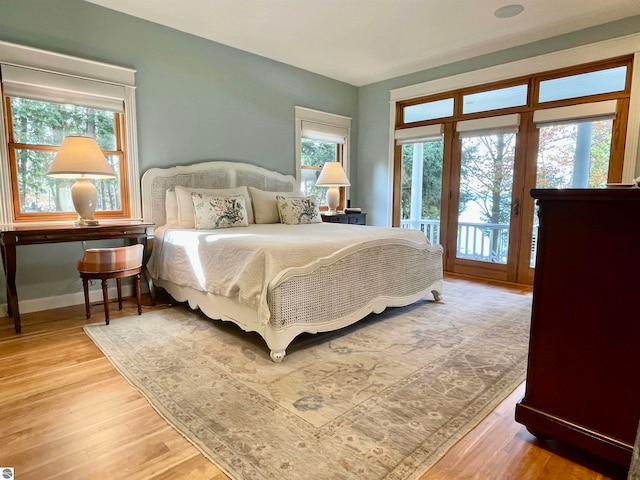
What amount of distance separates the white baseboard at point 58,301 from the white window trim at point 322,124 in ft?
8.82

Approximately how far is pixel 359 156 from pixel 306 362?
433cm

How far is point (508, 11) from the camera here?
3.45m

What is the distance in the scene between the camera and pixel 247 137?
4.53m

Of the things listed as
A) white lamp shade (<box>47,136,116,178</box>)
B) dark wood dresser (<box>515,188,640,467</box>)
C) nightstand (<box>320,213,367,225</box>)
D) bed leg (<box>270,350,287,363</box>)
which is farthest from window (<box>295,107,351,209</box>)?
dark wood dresser (<box>515,188,640,467</box>)

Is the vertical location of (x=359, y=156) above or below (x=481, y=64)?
below

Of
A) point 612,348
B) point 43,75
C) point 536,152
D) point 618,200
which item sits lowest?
point 612,348

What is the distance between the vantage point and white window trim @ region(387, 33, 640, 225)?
3.46m

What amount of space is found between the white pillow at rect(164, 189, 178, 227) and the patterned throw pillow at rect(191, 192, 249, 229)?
232mm

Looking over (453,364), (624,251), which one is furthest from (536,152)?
(624,251)

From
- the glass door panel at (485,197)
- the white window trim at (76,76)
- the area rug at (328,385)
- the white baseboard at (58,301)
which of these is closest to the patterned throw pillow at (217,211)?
the white window trim at (76,76)

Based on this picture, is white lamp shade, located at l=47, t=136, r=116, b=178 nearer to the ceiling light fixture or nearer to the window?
the window

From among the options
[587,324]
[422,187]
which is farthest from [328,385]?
[422,187]

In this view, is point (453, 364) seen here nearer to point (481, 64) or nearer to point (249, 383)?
point (249, 383)

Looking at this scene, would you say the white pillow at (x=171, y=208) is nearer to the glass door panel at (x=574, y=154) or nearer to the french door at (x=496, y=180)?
the french door at (x=496, y=180)
